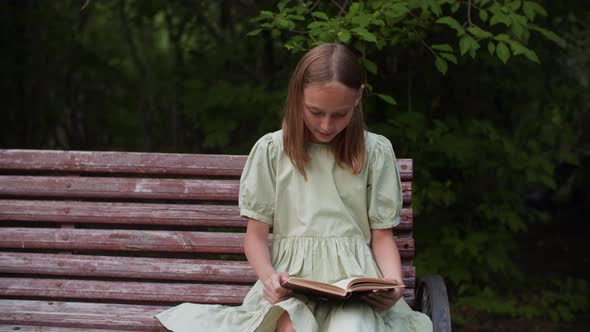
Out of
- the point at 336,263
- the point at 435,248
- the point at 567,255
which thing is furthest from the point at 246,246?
the point at 567,255

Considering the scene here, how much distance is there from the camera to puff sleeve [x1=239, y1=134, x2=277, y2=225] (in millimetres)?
2883

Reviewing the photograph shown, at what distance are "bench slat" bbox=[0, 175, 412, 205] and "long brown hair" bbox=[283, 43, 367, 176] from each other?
1.58 ft

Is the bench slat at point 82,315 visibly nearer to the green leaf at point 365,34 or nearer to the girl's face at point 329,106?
the girl's face at point 329,106

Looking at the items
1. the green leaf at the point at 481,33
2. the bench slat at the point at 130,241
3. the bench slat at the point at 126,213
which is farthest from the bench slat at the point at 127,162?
the green leaf at the point at 481,33

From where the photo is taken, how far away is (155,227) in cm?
389

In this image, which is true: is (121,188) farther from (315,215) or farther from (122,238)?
(315,215)

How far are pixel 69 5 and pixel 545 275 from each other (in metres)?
4.86

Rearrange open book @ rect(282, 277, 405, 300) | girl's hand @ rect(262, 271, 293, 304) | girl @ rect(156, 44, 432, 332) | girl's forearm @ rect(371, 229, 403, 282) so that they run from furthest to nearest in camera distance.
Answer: girl's forearm @ rect(371, 229, 403, 282), girl @ rect(156, 44, 432, 332), girl's hand @ rect(262, 271, 293, 304), open book @ rect(282, 277, 405, 300)

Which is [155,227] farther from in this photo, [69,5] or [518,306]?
[69,5]

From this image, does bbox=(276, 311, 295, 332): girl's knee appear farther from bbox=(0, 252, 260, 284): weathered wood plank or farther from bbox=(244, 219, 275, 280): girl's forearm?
bbox=(0, 252, 260, 284): weathered wood plank

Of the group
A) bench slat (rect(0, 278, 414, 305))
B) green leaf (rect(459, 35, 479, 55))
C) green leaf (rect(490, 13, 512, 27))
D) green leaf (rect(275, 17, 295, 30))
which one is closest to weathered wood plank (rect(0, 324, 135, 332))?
bench slat (rect(0, 278, 414, 305))

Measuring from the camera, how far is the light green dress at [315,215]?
2.82 meters

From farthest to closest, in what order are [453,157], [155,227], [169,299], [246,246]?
1. [453,157]
2. [155,227]
3. [169,299]
4. [246,246]

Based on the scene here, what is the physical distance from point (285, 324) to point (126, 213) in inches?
42.6
